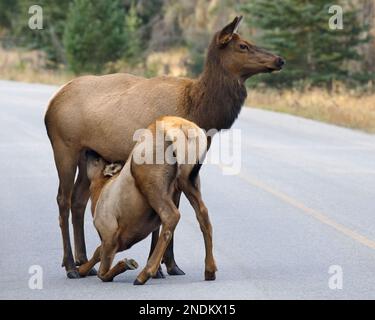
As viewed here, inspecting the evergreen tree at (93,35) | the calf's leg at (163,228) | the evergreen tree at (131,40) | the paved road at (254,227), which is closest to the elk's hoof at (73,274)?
the paved road at (254,227)

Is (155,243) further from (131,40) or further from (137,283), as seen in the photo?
(131,40)

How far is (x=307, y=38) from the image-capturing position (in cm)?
Result: 3594

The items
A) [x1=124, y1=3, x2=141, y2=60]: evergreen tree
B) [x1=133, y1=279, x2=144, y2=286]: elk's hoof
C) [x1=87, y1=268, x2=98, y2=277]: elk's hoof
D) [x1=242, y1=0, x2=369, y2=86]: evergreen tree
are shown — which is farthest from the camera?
[x1=124, y1=3, x2=141, y2=60]: evergreen tree

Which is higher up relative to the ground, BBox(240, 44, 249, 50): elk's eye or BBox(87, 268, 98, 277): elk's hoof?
BBox(240, 44, 249, 50): elk's eye

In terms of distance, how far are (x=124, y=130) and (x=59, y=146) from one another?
70 cm

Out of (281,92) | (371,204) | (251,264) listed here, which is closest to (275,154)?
(371,204)

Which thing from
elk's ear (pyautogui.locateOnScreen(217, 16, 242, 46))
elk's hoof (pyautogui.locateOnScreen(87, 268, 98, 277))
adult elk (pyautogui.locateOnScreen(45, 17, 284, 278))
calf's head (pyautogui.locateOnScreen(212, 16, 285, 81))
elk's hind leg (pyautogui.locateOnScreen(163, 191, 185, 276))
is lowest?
elk's hoof (pyautogui.locateOnScreen(87, 268, 98, 277))

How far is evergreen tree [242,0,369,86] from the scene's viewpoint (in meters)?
35.1

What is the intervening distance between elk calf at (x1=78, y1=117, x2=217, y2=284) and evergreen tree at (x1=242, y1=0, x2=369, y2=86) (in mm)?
25341

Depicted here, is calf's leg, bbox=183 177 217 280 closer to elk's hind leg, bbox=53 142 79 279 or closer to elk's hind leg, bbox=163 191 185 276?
elk's hind leg, bbox=163 191 185 276

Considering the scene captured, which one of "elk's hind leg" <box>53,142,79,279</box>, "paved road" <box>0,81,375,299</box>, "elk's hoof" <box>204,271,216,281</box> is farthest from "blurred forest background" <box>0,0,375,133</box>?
"elk's hoof" <box>204,271,216,281</box>

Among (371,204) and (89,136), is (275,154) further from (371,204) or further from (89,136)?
(89,136)

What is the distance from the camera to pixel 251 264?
1066cm

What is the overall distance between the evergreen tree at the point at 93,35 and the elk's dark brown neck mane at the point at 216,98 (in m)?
33.1
